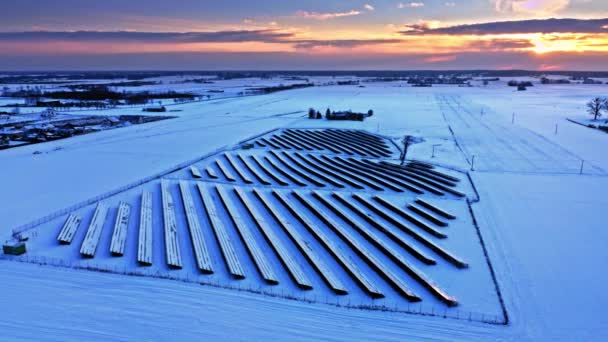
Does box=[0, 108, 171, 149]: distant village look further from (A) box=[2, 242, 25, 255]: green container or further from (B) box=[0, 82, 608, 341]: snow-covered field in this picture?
(A) box=[2, 242, 25, 255]: green container

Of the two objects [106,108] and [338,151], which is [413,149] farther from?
[106,108]

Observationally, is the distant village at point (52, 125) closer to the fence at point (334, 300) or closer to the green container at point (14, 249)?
the green container at point (14, 249)

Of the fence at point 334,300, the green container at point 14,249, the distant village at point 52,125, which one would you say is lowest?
the fence at point 334,300

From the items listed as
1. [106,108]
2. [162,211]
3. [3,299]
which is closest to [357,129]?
[162,211]

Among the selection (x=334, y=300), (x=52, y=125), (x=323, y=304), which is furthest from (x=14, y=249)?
(x=52, y=125)

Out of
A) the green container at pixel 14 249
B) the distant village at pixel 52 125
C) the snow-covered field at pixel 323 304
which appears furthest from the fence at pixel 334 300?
the distant village at pixel 52 125

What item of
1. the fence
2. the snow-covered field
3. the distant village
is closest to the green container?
the snow-covered field
